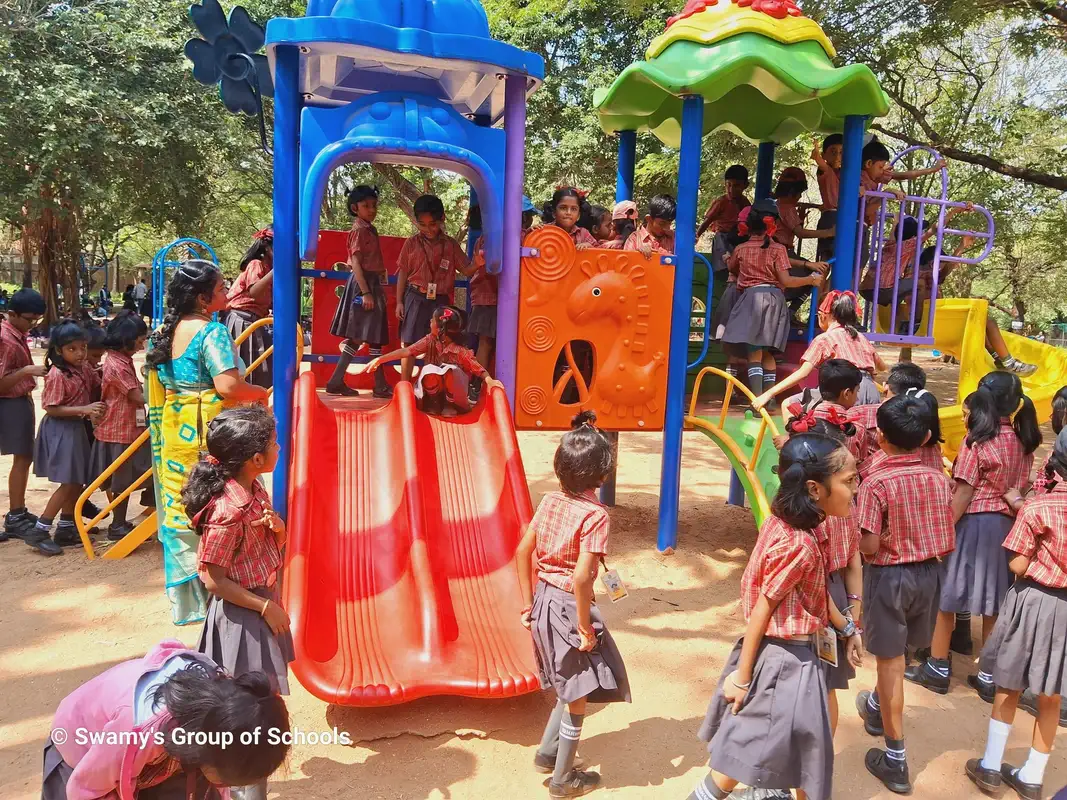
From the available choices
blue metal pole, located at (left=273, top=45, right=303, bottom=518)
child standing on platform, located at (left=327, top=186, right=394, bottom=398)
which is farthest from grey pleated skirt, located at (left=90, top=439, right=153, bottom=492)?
child standing on platform, located at (left=327, top=186, right=394, bottom=398)

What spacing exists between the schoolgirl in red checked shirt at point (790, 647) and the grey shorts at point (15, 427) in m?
4.96

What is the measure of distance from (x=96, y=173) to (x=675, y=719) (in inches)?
573

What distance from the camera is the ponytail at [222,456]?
258 cm

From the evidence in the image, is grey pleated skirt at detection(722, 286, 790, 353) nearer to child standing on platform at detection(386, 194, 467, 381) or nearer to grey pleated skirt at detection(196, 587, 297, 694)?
child standing on platform at detection(386, 194, 467, 381)

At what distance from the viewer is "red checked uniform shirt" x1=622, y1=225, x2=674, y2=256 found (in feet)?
18.4

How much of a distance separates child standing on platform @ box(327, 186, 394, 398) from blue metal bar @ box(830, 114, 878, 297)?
299 cm

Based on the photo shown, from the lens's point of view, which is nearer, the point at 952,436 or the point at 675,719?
the point at 675,719

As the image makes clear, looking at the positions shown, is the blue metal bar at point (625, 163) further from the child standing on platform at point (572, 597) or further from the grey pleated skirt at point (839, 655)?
the grey pleated skirt at point (839, 655)

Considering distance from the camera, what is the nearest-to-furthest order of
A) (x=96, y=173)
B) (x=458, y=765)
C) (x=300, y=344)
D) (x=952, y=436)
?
(x=458, y=765)
(x=300, y=344)
(x=952, y=436)
(x=96, y=173)

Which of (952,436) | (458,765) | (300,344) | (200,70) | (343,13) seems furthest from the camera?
(952,436)

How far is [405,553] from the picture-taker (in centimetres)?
399

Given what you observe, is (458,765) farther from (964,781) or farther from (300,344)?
(300,344)

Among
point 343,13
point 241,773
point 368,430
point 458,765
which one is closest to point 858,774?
point 458,765

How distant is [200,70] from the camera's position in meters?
5.83
